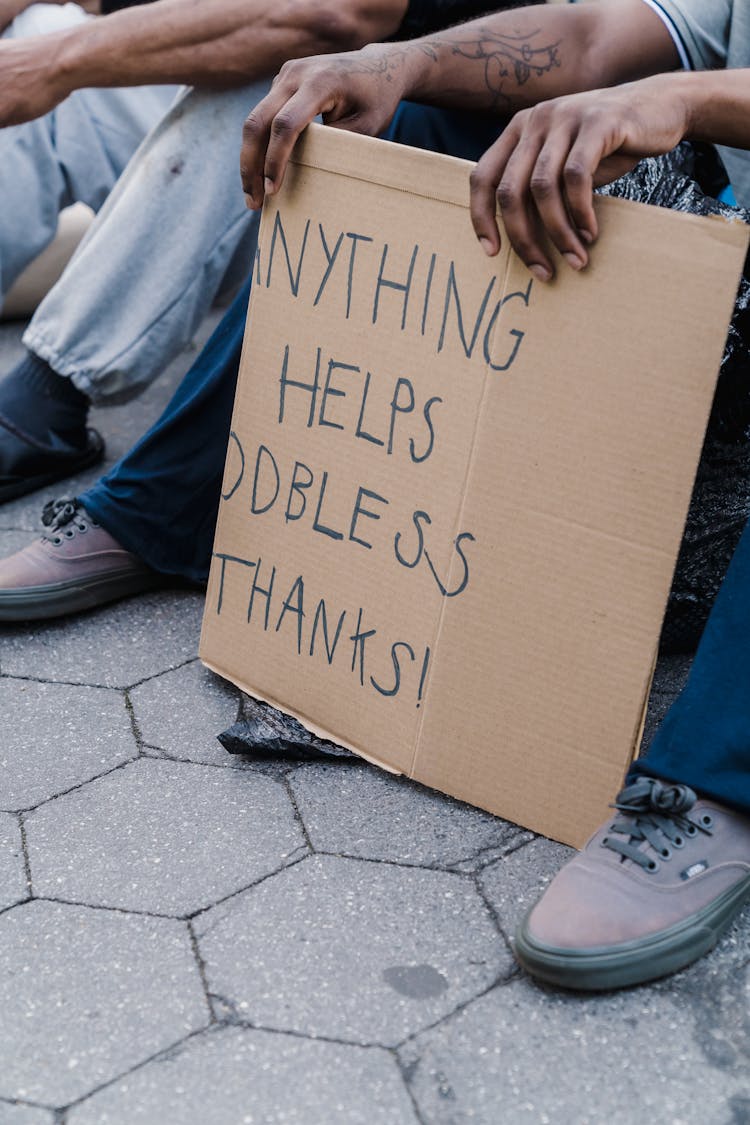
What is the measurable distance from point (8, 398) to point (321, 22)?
2.90 feet

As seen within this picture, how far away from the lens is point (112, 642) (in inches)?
78.4

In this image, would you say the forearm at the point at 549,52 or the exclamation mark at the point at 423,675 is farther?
the forearm at the point at 549,52

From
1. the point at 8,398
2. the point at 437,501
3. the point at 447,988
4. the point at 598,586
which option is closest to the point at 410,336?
the point at 437,501

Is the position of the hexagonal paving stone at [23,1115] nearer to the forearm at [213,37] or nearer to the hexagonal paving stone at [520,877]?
the hexagonal paving stone at [520,877]

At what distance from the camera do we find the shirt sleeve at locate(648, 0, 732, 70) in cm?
181

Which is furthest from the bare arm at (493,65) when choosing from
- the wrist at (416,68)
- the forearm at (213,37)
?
the forearm at (213,37)

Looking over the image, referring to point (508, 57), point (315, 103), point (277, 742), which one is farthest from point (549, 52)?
point (277, 742)

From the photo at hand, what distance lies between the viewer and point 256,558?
1.73 metres

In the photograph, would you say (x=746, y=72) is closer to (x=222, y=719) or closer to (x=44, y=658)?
(x=222, y=719)

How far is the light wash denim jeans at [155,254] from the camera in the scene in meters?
2.12

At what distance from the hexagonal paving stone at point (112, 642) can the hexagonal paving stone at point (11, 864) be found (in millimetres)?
357

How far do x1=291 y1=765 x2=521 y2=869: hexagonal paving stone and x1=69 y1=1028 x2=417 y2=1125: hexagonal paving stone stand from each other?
1.07ft

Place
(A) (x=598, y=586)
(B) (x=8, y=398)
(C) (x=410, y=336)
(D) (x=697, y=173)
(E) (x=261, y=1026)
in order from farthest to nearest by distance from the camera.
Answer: (B) (x=8, y=398) < (D) (x=697, y=173) < (C) (x=410, y=336) < (A) (x=598, y=586) < (E) (x=261, y=1026)

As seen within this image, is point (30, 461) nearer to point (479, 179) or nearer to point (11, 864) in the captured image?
point (11, 864)
